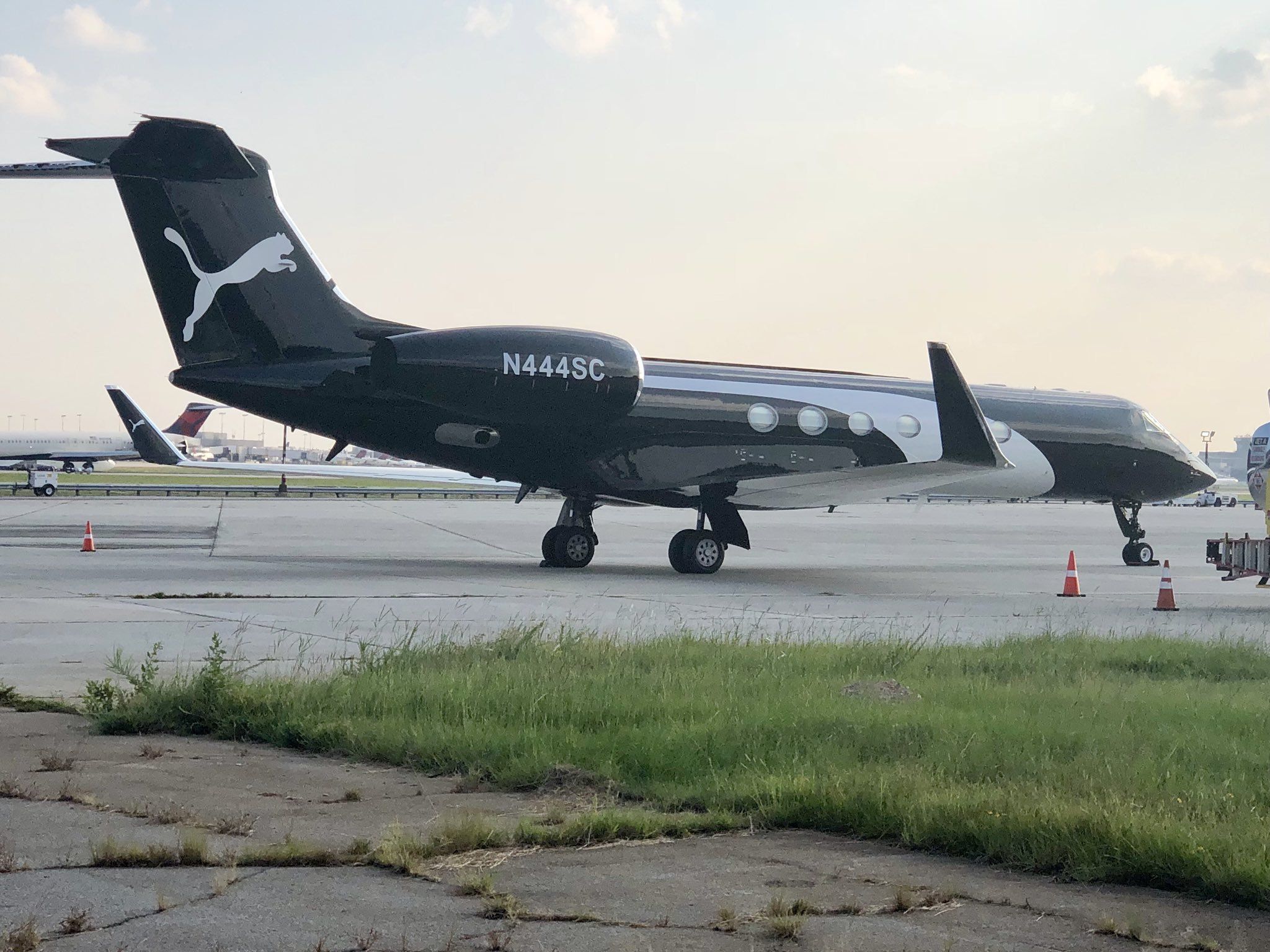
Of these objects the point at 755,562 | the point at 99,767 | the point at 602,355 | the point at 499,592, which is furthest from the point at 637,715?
the point at 755,562

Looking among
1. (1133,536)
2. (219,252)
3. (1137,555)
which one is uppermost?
(219,252)

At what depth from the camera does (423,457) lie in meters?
20.2

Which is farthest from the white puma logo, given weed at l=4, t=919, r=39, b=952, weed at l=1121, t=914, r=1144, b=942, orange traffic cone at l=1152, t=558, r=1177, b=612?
weed at l=1121, t=914, r=1144, b=942

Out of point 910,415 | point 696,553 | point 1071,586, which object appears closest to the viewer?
point 1071,586

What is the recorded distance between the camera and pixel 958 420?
19344 mm

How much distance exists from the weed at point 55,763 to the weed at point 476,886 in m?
2.72

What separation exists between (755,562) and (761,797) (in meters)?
19.1

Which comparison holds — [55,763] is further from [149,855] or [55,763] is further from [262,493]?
[262,493]

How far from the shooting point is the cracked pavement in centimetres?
415

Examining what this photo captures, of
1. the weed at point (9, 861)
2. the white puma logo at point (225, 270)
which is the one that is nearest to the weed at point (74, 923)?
the weed at point (9, 861)

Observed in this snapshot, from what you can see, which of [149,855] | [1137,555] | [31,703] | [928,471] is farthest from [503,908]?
[1137,555]

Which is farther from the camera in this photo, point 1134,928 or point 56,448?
point 56,448

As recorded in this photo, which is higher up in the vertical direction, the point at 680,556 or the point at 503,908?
the point at 680,556

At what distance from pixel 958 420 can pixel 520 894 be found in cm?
1571
